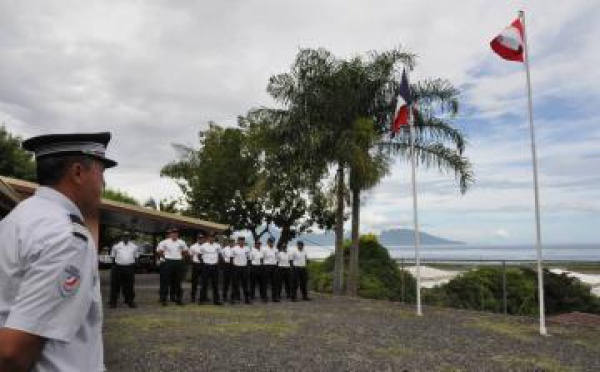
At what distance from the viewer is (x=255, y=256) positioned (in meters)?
17.2

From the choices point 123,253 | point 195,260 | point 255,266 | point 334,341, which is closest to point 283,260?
point 255,266

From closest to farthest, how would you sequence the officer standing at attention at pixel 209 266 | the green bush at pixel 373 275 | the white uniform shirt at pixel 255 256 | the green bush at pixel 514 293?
the officer standing at attention at pixel 209 266, the white uniform shirt at pixel 255 256, the green bush at pixel 514 293, the green bush at pixel 373 275

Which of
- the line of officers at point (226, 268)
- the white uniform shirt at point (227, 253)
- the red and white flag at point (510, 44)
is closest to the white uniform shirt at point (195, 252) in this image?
the line of officers at point (226, 268)

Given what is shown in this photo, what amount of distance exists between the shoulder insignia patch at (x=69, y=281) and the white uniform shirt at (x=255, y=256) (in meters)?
15.6

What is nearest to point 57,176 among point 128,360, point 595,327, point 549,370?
point 128,360

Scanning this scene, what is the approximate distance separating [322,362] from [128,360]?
250 cm

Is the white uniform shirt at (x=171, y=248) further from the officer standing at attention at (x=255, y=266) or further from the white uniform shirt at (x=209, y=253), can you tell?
the officer standing at attention at (x=255, y=266)

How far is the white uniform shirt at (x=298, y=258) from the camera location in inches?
683

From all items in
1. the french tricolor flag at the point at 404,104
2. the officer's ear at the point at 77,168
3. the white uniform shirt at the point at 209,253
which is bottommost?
the white uniform shirt at the point at 209,253

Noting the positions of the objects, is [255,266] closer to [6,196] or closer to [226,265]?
[226,265]

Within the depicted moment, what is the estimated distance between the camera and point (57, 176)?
1.96 meters

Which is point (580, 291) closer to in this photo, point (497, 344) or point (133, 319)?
point (497, 344)

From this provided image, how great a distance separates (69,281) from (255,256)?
1563 cm

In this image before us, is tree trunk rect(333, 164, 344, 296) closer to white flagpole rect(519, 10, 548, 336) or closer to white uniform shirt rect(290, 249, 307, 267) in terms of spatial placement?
white uniform shirt rect(290, 249, 307, 267)
